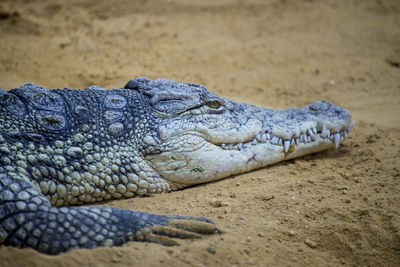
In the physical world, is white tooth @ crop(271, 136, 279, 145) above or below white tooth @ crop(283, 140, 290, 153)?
above

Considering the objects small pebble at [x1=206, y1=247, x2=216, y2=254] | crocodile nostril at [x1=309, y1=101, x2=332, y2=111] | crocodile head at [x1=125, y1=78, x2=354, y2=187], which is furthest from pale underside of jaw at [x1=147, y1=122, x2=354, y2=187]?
small pebble at [x1=206, y1=247, x2=216, y2=254]

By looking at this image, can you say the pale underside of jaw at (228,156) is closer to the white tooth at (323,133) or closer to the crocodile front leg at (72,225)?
the white tooth at (323,133)

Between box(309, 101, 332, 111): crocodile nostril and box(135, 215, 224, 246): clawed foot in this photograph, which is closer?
box(135, 215, 224, 246): clawed foot

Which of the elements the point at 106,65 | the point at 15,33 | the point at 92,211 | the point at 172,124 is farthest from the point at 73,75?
the point at 92,211

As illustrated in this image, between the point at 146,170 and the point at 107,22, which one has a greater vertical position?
the point at 107,22

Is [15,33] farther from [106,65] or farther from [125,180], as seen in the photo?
[125,180]

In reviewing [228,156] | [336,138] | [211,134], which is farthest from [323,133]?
[211,134]

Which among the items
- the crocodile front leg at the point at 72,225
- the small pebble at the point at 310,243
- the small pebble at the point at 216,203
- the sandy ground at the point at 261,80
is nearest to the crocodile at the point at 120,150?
the crocodile front leg at the point at 72,225

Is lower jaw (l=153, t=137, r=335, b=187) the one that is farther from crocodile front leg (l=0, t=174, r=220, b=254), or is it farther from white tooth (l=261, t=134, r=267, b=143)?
crocodile front leg (l=0, t=174, r=220, b=254)
